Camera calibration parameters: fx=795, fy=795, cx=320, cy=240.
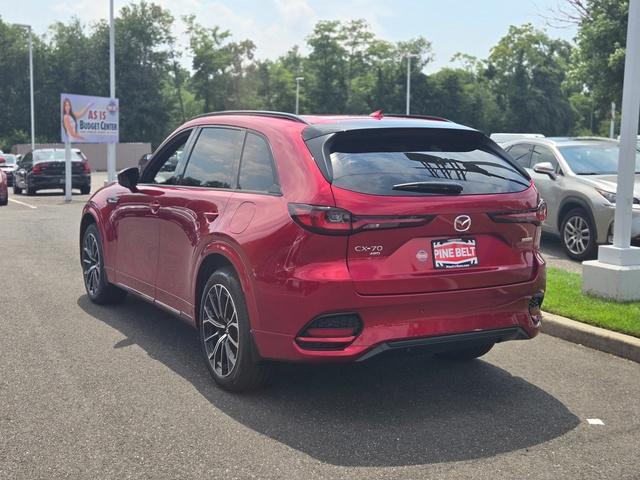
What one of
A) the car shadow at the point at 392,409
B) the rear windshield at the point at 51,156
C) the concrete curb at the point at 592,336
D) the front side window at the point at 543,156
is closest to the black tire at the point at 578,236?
the front side window at the point at 543,156

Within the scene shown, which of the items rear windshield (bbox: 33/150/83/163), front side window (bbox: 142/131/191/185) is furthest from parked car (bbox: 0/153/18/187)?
front side window (bbox: 142/131/191/185)

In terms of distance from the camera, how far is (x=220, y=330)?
16.5 ft

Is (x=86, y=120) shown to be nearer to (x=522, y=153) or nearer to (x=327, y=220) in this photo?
(x=522, y=153)

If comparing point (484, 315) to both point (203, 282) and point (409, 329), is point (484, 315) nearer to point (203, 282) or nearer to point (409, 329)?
point (409, 329)

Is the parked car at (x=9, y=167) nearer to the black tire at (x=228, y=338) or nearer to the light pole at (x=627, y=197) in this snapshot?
the light pole at (x=627, y=197)

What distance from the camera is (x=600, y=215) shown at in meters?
10.3

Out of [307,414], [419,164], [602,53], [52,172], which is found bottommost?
[307,414]

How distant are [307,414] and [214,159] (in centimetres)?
197

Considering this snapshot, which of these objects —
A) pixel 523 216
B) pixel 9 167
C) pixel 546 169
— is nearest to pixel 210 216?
pixel 523 216

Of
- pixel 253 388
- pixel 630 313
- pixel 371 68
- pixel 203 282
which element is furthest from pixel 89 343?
pixel 371 68

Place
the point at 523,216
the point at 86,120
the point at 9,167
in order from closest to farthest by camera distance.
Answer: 1. the point at 523,216
2. the point at 86,120
3. the point at 9,167

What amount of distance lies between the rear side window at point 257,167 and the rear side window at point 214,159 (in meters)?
0.11

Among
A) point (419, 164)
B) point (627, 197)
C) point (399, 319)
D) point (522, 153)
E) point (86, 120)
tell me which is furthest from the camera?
point (86, 120)

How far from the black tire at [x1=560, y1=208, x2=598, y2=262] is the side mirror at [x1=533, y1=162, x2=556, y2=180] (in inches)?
24.8
